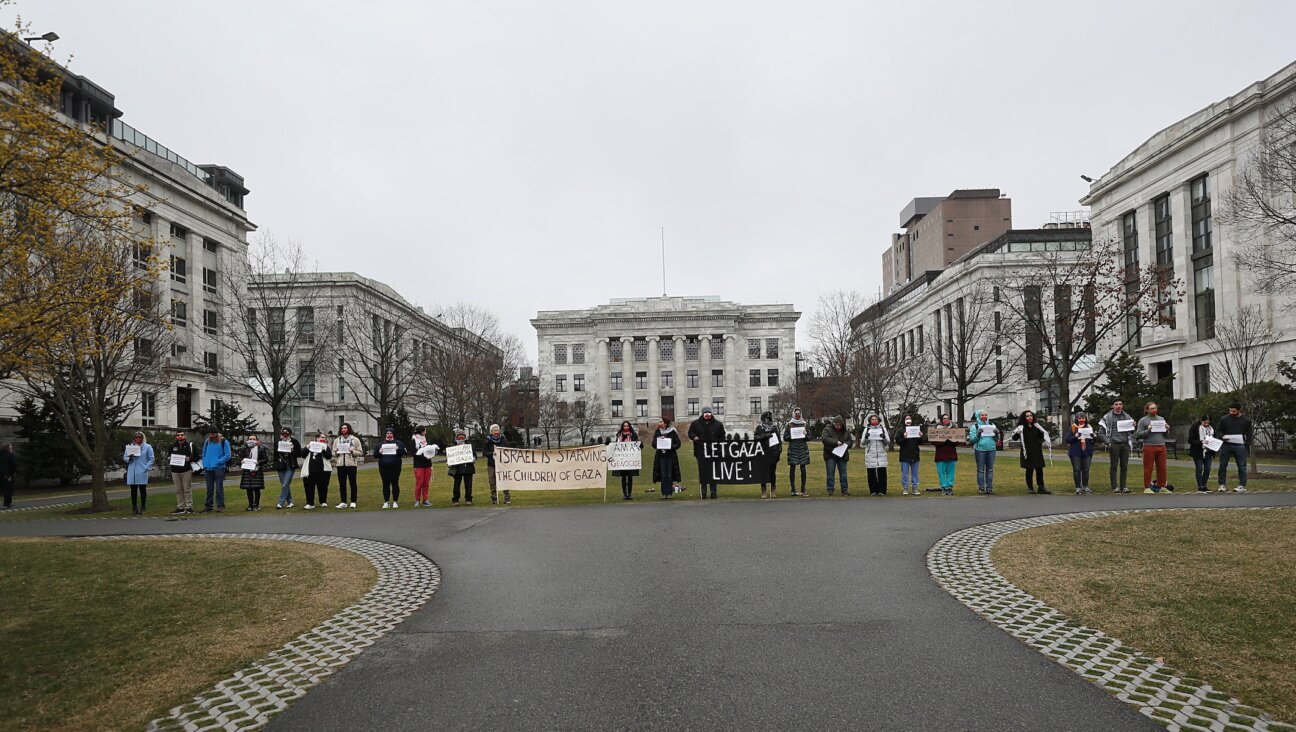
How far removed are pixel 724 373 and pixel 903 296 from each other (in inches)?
1089

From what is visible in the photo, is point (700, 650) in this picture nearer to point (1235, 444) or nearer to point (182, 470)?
point (182, 470)

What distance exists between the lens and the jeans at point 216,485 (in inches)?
778

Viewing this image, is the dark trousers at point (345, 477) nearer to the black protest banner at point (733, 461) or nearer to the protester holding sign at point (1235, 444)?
the black protest banner at point (733, 461)

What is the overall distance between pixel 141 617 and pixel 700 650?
5563mm

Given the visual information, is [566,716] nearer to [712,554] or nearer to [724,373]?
[712,554]

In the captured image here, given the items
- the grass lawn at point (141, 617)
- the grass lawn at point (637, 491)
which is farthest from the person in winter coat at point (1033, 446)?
the grass lawn at point (141, 617)

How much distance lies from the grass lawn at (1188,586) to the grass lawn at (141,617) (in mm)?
7212

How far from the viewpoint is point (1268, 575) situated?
8.55 metres

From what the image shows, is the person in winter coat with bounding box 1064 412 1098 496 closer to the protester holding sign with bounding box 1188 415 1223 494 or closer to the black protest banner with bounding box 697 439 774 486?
the protester holding sign with bounding box 1188 415 1223 494

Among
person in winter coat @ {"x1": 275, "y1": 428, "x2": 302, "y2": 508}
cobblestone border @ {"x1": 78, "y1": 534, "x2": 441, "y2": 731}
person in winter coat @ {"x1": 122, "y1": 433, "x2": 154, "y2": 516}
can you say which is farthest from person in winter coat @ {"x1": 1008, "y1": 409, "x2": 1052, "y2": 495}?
person in winter coat @ {"x1": 122, "y1": 433, "x2": 154, "y2": 516}

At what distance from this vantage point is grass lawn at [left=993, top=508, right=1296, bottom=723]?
18.8 ft

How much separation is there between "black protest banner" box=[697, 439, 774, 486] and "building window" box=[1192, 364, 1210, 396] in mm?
41562

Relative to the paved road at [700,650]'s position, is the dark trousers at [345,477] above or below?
above

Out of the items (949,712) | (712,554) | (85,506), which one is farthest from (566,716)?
(85,506)
